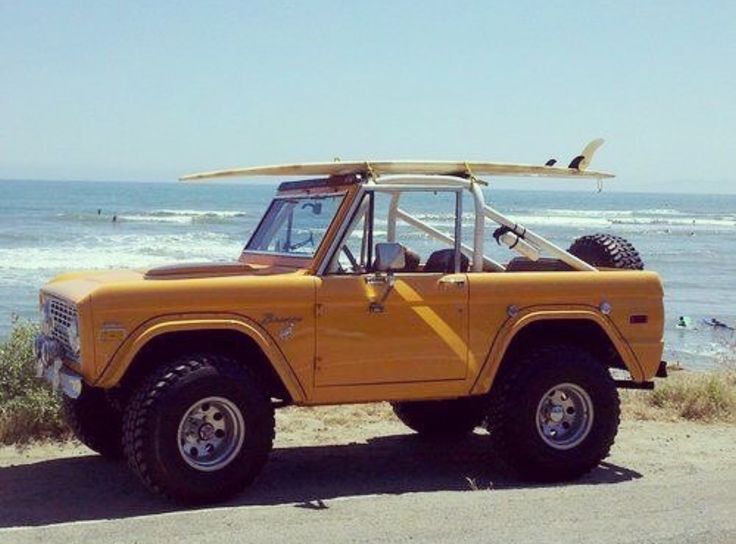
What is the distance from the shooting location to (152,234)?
45.3m

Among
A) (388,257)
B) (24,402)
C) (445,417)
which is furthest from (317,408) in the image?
(388,257)

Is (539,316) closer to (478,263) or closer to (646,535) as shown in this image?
(478,263)

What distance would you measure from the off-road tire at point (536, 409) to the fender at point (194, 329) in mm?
1443

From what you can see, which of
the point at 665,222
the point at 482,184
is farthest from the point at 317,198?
the point at 665,222

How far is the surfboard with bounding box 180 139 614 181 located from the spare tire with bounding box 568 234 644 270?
52 centimetres

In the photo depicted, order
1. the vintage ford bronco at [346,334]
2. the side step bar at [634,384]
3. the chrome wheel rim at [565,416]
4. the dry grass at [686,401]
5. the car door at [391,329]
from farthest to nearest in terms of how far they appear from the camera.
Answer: the dry grass at [686,401] < the side step bar at [634,384] < the chrome wheel rim at [565,416] < the car door at [391,329] < the vintage ford bronco at [346,334]

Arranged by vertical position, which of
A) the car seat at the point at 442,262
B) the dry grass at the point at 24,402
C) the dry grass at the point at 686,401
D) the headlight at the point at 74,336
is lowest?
the dry grass at the point at 686,401

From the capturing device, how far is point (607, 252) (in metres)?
8.62

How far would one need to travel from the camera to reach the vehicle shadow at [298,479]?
22.7 feet

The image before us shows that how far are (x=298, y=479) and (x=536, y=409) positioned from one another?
1652 millimetres

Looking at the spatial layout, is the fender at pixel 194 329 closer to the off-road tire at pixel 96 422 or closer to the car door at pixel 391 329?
the car door at pixel 391 329

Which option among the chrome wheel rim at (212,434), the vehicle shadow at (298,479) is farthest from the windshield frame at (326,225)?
the vehicle shadow at (298,479)

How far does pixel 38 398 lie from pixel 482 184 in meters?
3.71

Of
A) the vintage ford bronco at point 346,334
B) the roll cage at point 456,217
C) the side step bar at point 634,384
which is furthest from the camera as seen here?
the side step bar at point 634,384
